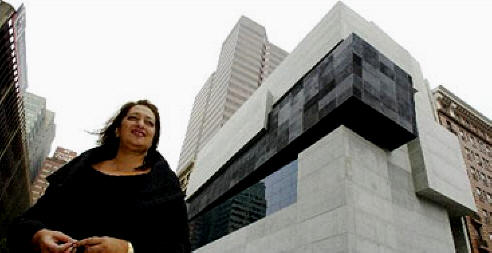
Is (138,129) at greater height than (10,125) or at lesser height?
lesser

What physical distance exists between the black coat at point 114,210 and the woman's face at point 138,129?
17cm

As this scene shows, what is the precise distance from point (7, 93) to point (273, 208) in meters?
27.2

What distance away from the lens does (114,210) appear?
1.81 meters

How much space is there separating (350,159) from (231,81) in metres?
92.0

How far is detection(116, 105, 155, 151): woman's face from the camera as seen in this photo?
84.0 inches

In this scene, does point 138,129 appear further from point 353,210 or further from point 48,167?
point 48,167

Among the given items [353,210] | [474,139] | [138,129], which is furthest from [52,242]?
[474,139]

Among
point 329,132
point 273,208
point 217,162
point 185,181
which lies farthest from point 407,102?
point 185,181

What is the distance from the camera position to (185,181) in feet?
242

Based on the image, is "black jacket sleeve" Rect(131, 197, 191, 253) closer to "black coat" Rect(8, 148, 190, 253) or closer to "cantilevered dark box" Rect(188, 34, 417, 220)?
"black coat" Rect(8, 148, 190, 253)

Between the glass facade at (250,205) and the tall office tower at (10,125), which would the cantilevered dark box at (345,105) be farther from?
the tall office tower at (10,125)

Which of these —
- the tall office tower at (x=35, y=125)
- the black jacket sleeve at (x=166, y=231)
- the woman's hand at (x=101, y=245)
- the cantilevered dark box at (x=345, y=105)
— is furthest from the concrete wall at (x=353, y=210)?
the tall office tower at (x=35, y=125)

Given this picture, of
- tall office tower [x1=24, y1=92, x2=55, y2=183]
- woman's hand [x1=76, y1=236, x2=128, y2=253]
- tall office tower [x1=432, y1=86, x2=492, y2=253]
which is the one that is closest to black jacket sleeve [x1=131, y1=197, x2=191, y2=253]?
woman's hand [x1=76, y1=236, x2=128, y2=253]

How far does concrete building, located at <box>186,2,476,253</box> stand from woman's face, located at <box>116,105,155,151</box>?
13.2 m
